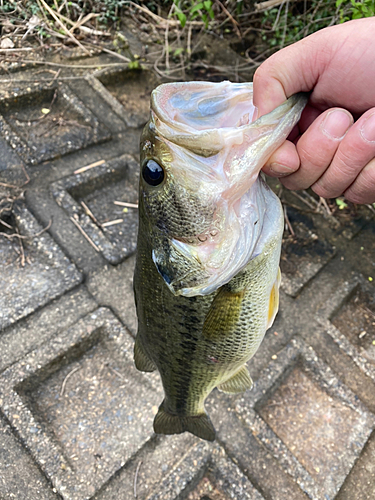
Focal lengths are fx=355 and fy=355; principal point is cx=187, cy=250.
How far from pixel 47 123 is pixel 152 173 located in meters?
2.35

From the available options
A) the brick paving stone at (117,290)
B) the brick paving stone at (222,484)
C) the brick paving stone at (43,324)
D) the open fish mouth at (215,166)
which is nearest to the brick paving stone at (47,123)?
the brick paving stone at (117,290)

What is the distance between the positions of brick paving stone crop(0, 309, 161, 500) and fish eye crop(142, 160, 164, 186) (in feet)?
4.20

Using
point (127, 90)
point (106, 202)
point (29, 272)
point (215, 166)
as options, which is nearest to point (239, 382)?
point (215, 166)

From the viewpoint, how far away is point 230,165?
998 millimetres

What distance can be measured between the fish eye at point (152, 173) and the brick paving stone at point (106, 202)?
1365 millimetres

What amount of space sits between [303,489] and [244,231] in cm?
150

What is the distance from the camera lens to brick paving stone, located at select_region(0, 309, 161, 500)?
69.0 inches

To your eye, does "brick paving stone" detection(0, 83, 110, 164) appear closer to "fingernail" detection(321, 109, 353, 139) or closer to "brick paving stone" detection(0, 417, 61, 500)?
"brick paving stone" detection(0, 417, 61, 500)

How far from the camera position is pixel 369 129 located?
3.43 ft

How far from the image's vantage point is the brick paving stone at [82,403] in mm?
1752

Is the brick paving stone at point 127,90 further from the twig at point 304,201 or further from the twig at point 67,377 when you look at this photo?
the twig at point 67,377

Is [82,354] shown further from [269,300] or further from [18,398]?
[269,300]

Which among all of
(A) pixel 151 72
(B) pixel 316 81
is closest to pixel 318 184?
(B) pixel 316 81

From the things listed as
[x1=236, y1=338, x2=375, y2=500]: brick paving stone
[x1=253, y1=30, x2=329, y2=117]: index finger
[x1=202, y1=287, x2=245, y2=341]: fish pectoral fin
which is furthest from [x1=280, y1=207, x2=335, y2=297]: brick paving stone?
[x1=253, y1=30, x2=329, y2=117]: index finger
